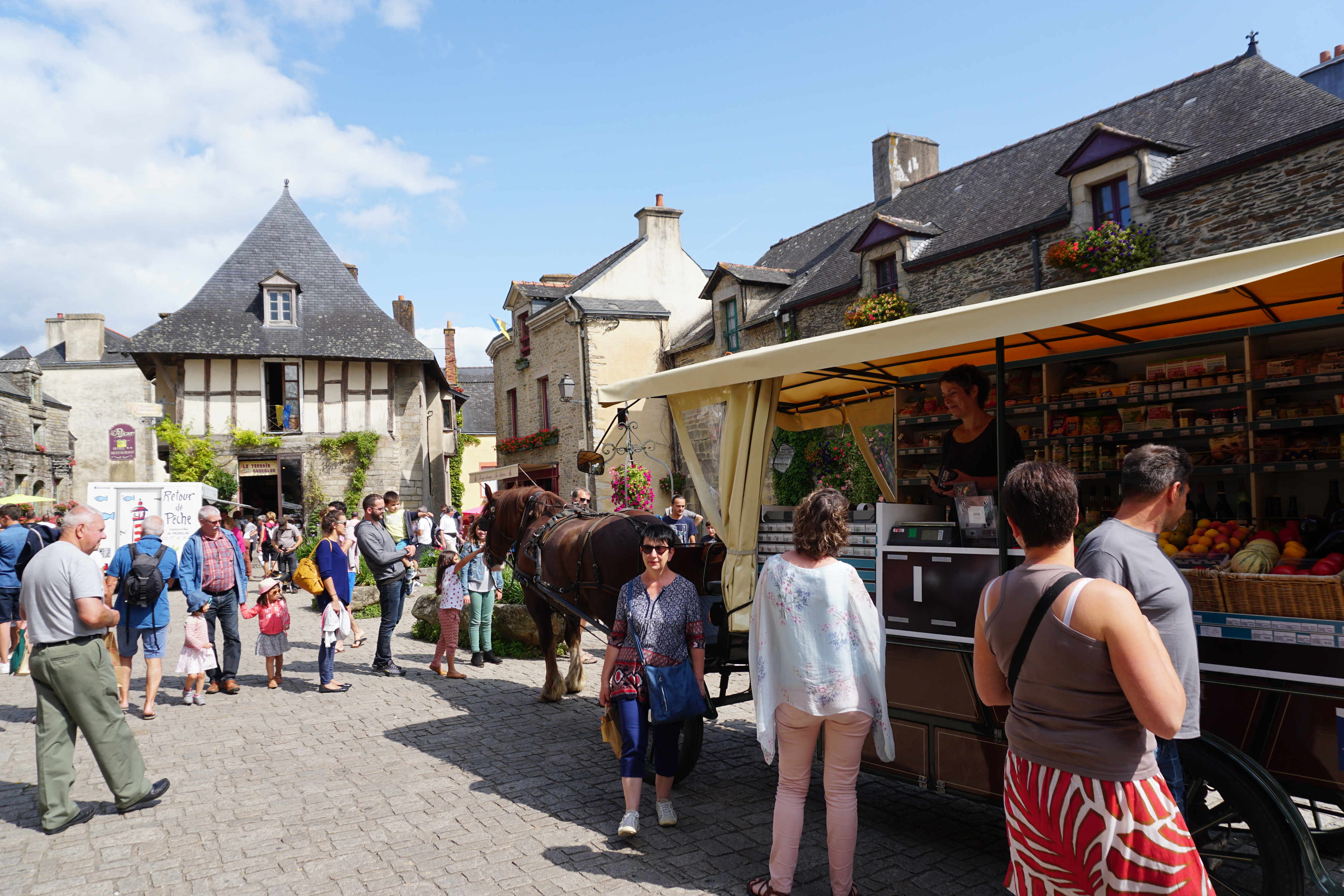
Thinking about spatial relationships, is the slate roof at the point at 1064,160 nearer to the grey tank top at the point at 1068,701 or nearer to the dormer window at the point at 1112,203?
the dormer window at the point at 1112,203

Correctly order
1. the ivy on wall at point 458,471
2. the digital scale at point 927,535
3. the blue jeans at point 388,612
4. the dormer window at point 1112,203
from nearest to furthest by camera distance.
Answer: the digital scale at point 927,535
the blue jeans at point 388,612
the dormer window at point 1112,203
the ivy on wall at point 458,471

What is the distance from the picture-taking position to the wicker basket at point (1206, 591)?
318 centimetres

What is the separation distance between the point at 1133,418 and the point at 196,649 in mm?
7835

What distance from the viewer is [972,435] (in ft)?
14.9

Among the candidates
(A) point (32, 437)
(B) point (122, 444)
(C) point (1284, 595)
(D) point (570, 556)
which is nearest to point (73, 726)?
(D) point (570, 556)

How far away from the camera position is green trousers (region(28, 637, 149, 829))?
4613 millimetres

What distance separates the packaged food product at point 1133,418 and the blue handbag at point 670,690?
2.89 m

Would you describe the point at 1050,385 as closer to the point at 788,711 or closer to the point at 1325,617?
the point at 1325,617

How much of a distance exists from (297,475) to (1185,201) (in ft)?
70.4

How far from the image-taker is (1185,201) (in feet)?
38.1

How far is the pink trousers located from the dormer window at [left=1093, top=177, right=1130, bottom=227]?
11.7m

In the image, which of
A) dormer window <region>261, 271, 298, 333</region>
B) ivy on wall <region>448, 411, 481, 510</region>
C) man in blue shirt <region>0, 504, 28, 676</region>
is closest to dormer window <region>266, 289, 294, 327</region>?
dormer window <region>261, 271, 298, 333</region>

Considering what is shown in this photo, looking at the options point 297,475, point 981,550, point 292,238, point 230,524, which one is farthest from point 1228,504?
point 292,238

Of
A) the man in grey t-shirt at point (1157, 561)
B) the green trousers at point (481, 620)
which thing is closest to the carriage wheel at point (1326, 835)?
the man in grey t-shirt at point (1157, 561)
